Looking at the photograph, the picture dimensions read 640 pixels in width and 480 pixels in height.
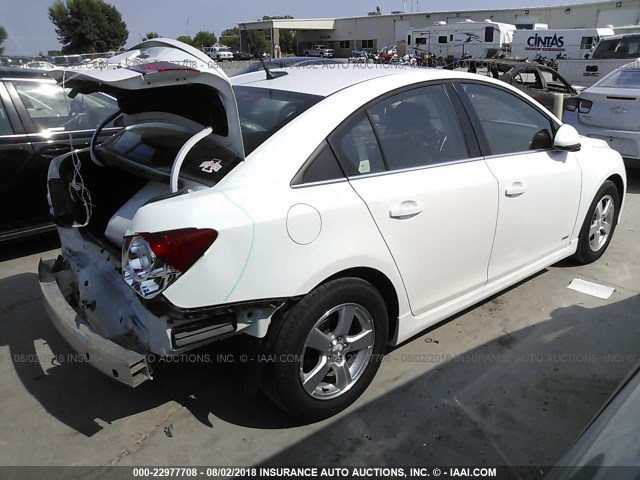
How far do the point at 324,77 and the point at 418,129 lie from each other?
612mm

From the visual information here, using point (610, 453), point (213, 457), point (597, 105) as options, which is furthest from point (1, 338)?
point (597, 105)

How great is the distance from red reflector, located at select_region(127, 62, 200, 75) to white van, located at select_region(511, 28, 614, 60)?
31025 mm

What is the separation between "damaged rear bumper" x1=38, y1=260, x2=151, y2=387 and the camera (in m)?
2.10

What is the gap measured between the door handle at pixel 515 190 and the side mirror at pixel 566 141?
501 millimetres

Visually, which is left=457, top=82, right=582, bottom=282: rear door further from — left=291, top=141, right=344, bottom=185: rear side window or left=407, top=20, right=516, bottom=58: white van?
left=407, top=20, right=516, bottom=58: white van

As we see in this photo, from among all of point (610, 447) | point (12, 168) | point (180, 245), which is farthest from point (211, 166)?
point (12, 168)

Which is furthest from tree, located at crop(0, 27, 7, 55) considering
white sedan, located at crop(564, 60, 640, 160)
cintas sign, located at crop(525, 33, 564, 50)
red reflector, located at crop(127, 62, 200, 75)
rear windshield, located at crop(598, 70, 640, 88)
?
cintas sign, located at crop(525, 33, 564, 50)

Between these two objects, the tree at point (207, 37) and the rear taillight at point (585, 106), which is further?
the tree at point (207, 37)

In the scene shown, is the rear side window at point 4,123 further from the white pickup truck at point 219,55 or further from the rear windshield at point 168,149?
the rear windshield at point 168,149

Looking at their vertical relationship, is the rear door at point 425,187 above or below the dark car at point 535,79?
above

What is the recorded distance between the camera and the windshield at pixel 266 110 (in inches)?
95.3

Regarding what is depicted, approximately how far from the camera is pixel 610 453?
4.33 ft

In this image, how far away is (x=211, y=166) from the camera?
231 centimetres

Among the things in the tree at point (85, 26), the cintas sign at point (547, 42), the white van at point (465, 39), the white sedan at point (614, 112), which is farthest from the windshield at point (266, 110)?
the tree at point (85, 26)
